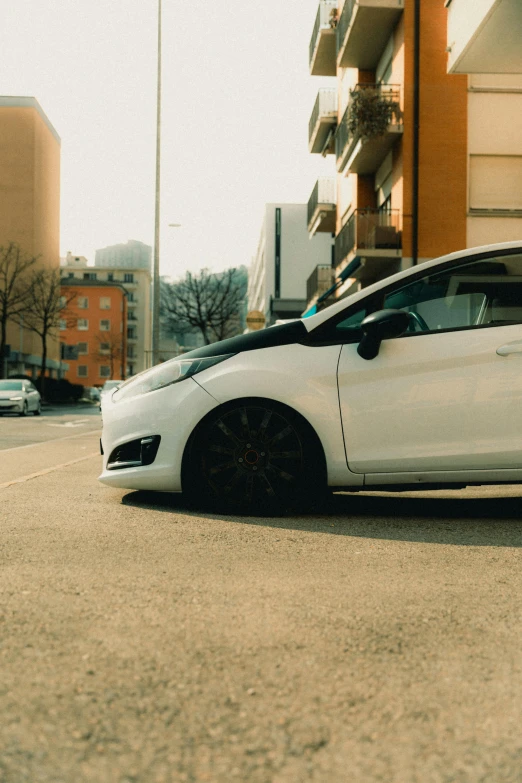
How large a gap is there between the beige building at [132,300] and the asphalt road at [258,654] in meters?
125

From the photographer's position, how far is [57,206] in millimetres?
84562

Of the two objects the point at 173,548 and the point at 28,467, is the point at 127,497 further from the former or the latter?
the point at 28,467

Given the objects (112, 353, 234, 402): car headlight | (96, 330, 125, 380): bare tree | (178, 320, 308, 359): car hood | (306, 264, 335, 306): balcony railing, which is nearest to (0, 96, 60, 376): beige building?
(96, 330, 125, 380): bare tree

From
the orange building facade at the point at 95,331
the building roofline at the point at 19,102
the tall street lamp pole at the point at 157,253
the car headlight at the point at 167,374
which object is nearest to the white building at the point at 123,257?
the orange building facade at the point at 95,331

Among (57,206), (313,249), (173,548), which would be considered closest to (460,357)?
(173,548)

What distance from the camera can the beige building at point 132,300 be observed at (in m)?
130

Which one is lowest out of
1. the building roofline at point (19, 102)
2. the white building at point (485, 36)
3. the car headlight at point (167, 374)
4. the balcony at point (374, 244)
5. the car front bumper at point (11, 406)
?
the car front bumper at point (11, 406)

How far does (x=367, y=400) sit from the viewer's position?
506 centimetres

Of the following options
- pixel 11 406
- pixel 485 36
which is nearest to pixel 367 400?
pixel 485 36

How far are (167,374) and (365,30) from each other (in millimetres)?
20283

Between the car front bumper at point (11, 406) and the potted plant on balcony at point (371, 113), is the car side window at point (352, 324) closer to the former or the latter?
the potted plant on balcony at point (371, 113)

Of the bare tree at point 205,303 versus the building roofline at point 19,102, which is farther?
the building roofline at point 19,102

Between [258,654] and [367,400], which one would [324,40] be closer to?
[367,400]

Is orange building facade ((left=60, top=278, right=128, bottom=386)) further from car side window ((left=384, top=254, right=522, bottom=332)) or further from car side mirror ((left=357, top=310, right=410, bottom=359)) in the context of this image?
car side mirror ((left=357, top=310, right=410, bottom=359))
